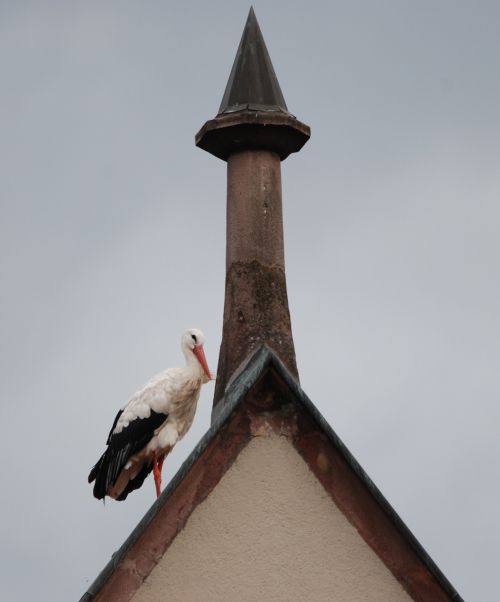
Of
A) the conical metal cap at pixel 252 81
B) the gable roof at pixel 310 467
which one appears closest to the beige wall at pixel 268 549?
the gable roof at pixel 310 467

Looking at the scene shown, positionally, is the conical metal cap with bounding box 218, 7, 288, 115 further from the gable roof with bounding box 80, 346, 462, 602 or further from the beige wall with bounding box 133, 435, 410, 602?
the beige wall with bounding box 133, 435, 410, 602

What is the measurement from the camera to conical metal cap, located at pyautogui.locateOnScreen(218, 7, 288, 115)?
436 inches

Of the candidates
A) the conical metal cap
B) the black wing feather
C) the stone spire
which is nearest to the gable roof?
the stone spire

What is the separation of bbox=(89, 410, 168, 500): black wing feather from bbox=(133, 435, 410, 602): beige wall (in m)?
3.40

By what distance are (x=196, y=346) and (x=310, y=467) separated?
4.04m

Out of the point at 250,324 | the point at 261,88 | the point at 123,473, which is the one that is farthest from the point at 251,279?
the point at 123,473

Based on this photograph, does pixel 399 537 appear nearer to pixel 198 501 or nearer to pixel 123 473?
pixel 198 501

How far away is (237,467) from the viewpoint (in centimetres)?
855

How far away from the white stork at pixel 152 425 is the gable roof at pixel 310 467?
329cm

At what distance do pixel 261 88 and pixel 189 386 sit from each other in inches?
107

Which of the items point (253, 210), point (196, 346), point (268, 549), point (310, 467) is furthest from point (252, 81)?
point (268, 549)

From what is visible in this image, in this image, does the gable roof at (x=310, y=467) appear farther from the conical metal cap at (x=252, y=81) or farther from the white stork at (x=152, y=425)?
the white stork at (x=152, y=425)

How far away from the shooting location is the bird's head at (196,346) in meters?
12.5

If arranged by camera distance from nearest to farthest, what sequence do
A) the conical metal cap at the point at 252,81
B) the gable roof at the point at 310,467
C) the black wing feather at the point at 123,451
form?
the gable roof at the point at 310,467 < the conical metal cap at the point at 252,81 < the black wing feather at the point at 123,451
